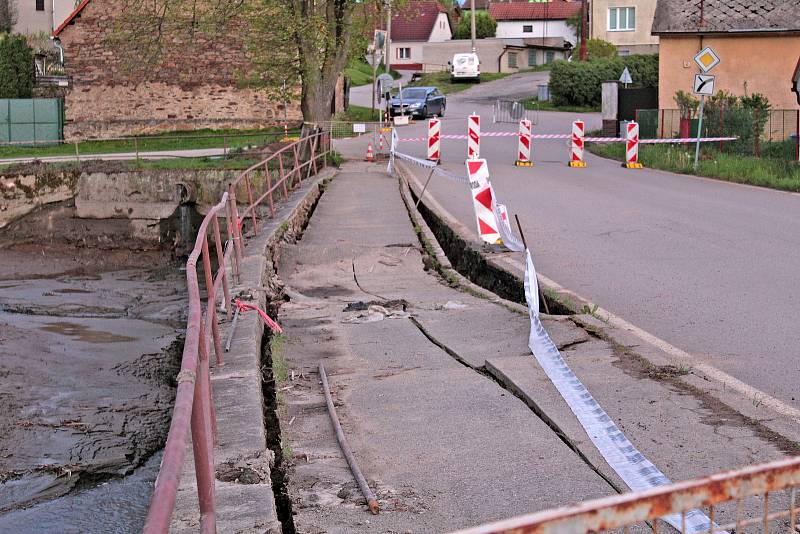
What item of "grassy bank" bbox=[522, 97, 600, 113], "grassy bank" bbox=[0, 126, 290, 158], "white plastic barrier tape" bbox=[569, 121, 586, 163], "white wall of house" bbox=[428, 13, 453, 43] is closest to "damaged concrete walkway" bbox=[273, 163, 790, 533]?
"white plastic barrier tape" bbox=[569, 121, 586, 163]

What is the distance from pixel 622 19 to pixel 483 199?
208ft

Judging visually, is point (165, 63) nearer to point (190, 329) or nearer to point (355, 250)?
point (355, 250)

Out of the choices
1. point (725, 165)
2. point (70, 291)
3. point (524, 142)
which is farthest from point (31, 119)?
point (725, 165)

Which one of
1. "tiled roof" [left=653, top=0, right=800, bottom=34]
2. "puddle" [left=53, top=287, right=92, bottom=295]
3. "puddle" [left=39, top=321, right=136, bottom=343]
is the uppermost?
"tiled roof" [left=653, top=0, right=800, bottom=34]

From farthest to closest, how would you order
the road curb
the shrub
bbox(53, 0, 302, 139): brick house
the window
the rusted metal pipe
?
the window
the shrub
bbox(53, 0, 302, 139): brick house
the road curb
the rusted metal pipe

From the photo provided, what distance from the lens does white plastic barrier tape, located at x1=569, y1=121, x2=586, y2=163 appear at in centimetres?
2798

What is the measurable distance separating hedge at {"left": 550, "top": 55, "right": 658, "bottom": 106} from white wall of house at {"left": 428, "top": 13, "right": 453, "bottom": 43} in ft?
144

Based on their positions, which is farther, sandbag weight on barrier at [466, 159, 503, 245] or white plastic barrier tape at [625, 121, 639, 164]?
white plastic barrier tape at [625, 121, 639, 164]

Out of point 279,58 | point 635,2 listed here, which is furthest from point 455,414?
point 635,2

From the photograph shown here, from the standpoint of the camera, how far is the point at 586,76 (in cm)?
5712

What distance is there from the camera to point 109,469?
8.63m

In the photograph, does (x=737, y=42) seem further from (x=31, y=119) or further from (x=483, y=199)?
(x=31, y=119)

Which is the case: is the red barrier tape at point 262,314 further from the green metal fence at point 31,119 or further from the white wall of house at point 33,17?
the white wall of house at point 33,17

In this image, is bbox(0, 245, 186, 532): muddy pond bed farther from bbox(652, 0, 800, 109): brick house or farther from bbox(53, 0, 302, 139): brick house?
bbox(53, 0, 302, 139): brick house
